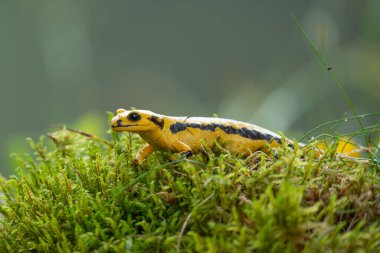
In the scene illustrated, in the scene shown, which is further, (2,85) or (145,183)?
(2,85)

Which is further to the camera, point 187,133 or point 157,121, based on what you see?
point 187,133

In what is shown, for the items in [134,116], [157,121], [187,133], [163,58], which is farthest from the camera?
[163,58]

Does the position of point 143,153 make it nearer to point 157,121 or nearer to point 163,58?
point 157,121

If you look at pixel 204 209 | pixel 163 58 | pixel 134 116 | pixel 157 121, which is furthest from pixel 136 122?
pixel 163 58

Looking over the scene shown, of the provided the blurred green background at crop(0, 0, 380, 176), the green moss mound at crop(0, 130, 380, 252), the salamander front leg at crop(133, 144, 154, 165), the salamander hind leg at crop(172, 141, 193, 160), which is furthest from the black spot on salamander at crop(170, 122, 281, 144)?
→ the blurred green background at crop(0, 0, 380, 176)

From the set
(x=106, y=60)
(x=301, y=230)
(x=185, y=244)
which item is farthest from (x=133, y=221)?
(x=106, y=60)

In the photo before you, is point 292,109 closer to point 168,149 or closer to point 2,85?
point 168,149
